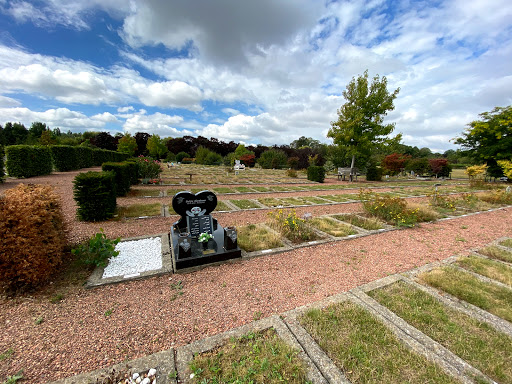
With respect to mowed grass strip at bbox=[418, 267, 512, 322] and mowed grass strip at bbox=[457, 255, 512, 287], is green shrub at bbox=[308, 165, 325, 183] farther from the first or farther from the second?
mowed grass strip at bbox=[418, 267, 512, 322]

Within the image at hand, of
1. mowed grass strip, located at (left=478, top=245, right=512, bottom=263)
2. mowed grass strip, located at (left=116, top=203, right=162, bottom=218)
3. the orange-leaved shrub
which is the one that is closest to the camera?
the orange-leaved shrub

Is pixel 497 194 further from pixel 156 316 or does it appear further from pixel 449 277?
pixel 156 316

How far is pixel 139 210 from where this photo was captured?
646 cm

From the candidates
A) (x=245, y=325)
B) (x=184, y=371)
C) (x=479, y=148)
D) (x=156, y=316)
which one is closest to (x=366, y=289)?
(x=245, y=325)

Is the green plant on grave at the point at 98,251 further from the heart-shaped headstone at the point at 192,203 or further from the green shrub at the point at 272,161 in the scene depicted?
the green shrub at the point at 272,161

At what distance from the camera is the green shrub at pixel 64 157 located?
13969mm

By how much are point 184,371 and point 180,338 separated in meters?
0.40

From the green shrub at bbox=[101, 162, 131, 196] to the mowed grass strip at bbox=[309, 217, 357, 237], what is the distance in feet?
23.2

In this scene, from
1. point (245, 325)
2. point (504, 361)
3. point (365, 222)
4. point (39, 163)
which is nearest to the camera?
point (504, 361)

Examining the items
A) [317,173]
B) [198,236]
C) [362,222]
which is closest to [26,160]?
[198,236]

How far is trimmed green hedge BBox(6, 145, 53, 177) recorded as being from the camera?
10.7 meters

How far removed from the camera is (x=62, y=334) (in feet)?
7.02

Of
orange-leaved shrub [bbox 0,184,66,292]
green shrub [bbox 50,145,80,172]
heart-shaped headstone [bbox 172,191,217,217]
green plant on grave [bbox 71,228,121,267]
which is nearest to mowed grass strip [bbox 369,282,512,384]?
heart-shaped headstone [bbox 172,191,217,217]

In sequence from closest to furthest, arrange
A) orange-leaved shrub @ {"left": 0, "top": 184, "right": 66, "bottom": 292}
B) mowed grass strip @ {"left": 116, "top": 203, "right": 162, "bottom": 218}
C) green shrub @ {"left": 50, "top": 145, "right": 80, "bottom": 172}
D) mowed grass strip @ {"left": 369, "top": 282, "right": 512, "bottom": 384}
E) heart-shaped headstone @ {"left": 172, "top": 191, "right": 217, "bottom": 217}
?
mowed grass strip @ {"left": 369, "top": 282, "right": 512, "bottom": 384}
orange-leaved shrub @ {"left": 0, "top": 184, "right": 66, "bottom": 292}
heart-shaped headstone @ {"left": 172, "top": 191, "right": 217, "bottom": 217}
mowed grass strip @ {"left": 116, "top": 203, "right": 162, "bottom": 218}
green shrub @ {"left": 50, "top": 145, "right": 80, "bottom": 172}
